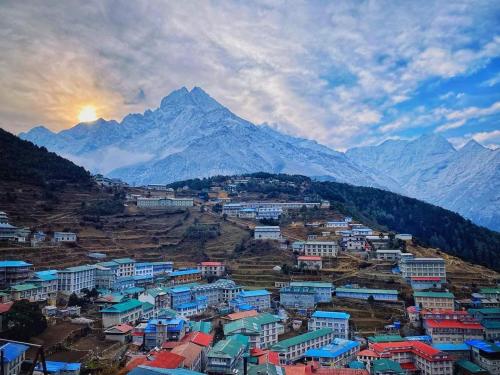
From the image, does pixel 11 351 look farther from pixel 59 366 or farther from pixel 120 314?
pixel 120 314

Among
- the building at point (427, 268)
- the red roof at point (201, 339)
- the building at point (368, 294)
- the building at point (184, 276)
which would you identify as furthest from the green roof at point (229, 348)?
the building at point (427, 268)

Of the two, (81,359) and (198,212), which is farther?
(198,212)

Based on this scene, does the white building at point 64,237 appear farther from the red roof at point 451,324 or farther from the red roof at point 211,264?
the red roof at point 451,324

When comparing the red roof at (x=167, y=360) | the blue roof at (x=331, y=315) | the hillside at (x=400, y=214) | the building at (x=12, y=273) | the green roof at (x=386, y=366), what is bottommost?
the green roof at (x=386, y=366)

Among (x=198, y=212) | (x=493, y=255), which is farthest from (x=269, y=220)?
(x=493, y=255)

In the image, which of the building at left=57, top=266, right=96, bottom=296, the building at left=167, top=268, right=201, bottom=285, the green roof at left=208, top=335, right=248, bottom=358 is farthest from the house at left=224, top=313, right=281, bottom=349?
the building at left=57, top=266, right=96, bottom=296

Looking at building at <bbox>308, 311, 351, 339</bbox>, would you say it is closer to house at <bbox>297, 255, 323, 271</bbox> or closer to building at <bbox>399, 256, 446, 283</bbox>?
house at <bbox>297, 255, 323, 271</bbox>

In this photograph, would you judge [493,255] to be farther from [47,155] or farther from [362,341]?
[47,155]
